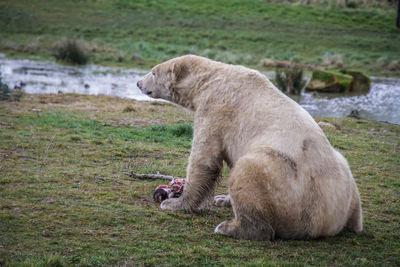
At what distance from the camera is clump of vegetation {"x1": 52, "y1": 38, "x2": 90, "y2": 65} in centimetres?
2561

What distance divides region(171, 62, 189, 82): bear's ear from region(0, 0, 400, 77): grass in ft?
65.3

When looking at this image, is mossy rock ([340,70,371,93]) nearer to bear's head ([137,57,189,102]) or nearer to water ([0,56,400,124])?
water ([0,56,400,124])

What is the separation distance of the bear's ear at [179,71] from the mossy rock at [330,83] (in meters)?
16.0

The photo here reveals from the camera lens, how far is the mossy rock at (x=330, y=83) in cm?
2133

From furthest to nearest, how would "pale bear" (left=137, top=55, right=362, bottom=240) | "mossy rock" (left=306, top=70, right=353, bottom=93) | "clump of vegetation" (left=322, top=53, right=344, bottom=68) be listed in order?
"clump of vegetation" (left=322, top=53, right=344, bottom=68)
"mossy rock" (left=306, top=70, right=353, bottom=93)
"pale bear" (left=137, top=55, right=362, bottom=240)

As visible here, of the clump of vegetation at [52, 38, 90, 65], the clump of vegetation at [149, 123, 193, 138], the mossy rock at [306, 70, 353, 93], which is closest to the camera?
the clump of vegetation at [149, 123, 193, 138]

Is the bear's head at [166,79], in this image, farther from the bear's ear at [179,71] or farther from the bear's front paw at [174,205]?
the bear's front paw at [174,205]

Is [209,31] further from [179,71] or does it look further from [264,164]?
[264,164]

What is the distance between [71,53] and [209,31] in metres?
14.3

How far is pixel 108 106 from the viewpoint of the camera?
581 inches

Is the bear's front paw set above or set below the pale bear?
below

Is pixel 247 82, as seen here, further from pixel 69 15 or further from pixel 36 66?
pixel 69 15

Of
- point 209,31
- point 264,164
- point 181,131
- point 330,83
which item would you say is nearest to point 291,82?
point 330,83

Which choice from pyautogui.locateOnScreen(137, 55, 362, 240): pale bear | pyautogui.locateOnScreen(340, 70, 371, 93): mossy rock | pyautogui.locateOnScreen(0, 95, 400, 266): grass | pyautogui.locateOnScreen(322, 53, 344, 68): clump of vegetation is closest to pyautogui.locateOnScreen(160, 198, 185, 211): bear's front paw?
pyautogui.locateOnScreen(137, 55, 362, 240): pale bear
